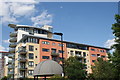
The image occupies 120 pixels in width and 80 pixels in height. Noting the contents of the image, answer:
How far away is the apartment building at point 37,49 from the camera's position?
188ft

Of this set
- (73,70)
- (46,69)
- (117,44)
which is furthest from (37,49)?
(46,69)

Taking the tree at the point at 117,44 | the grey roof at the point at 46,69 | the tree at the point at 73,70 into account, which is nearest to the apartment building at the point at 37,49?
the tree at the point at 73,70

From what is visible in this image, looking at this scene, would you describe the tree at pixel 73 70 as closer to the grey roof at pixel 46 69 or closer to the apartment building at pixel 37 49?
the apartment building at pixel 37 49

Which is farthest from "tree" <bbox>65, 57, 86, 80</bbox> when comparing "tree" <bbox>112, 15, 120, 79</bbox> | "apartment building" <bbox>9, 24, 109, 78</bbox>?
"tree" <bbox>112, 15, 120, 79</bbox>

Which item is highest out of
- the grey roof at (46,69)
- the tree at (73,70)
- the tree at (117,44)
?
the tree at (117,44)

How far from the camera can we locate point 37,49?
192 feet

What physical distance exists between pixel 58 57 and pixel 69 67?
1525cm

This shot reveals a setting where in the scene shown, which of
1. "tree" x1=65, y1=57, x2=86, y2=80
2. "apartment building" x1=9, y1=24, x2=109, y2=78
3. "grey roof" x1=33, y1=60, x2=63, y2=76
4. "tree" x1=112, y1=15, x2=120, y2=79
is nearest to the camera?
"grey roof" x1=33, y1=60, x2=63, y2=76

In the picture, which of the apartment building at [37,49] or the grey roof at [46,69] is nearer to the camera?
the grey roof at [46,69]

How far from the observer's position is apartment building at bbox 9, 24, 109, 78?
57312mm

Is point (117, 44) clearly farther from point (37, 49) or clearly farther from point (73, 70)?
point (37, 49)

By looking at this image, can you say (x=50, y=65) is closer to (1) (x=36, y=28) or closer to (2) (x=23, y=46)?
(2) (x=23, y=46)

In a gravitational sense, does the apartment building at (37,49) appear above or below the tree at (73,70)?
above

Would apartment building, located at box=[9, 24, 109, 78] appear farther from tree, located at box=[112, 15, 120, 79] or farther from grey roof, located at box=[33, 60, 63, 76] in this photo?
grey roof, located at box=[33, 60, 63, 76]
